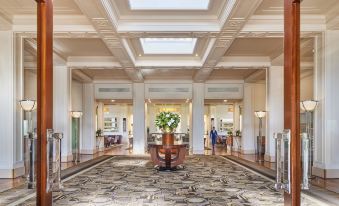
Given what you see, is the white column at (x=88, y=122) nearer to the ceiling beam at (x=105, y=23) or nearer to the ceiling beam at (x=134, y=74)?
the ceiling beam at (x=134, y=74)

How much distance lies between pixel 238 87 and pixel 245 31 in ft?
32.6

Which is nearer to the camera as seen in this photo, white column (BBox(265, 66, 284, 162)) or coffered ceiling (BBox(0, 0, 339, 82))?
coffered ceiling (BBox(0, 0, 339, 82))

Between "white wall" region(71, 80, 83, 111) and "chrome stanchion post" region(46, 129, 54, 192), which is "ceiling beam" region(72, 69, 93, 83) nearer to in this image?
"white wall" region(71, 80, 83, 111)

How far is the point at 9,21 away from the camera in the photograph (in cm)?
818

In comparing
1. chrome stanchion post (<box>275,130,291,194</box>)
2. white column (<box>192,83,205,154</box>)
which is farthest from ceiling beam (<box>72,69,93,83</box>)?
chrome stanchion post (<box>275,130,291,194</box>)

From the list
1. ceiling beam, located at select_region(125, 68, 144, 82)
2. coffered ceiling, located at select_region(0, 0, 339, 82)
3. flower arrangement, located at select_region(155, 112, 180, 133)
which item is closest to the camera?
coffered ceiling, located at select_region(0, 0, 339, 82)

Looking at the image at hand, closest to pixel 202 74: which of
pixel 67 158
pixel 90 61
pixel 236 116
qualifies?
pixel 90 61

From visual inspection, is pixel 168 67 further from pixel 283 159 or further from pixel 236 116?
pixel 283 159

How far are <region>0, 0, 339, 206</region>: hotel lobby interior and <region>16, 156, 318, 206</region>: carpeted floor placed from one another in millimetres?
25

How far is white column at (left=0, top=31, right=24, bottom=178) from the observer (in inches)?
338

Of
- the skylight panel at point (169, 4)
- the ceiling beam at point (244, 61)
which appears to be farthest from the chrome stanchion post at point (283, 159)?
Result: the ceiling beam at point (244, 61)

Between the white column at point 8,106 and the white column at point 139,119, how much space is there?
923cm

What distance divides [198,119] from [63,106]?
7135mm

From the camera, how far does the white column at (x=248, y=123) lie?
58.1 ft
